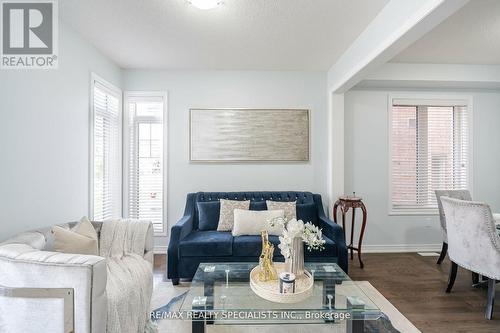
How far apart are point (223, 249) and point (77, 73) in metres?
2.38

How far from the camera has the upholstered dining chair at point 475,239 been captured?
2.19 metres

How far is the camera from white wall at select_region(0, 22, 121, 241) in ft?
6.46

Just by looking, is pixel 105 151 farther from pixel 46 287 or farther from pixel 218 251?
pixel 46 287

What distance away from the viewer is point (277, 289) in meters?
1.78

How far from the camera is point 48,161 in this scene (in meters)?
2.31

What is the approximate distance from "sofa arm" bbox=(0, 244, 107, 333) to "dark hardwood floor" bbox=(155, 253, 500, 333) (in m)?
1.75

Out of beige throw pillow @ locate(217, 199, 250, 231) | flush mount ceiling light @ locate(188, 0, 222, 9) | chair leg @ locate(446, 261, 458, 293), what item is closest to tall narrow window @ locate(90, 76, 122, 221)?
beige throw pillow @ locate(217, 199, 250, 231)

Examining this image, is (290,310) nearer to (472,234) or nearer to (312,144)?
(472,234)

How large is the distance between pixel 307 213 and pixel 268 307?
73.8 inches

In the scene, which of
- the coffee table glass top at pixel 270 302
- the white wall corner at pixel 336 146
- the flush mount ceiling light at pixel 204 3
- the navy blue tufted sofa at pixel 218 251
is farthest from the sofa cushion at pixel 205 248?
the flush mount ceiling light at pixel 204 3

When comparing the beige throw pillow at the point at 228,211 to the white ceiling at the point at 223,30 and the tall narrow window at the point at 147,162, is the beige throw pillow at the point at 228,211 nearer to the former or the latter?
the tall narrow window at the point at 147,162

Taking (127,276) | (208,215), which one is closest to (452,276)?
(208,215)

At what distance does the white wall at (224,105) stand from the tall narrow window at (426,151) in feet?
4.03

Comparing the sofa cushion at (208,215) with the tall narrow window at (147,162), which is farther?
the tall narrow window at (147,162)
